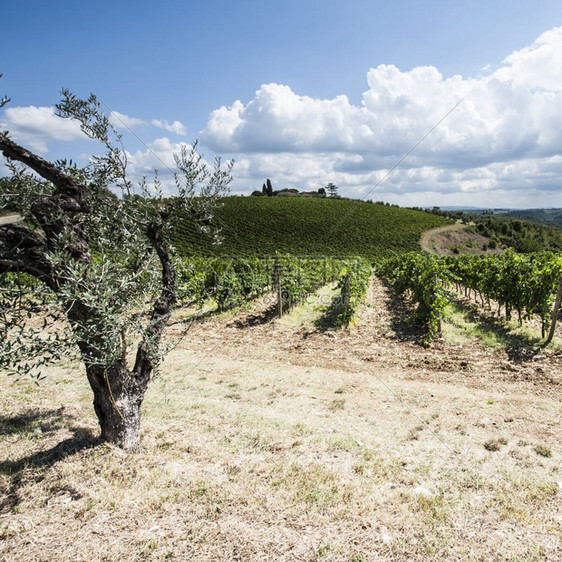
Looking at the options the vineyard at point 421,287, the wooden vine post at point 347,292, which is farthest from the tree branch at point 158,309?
the wooden vine post at point 347,292

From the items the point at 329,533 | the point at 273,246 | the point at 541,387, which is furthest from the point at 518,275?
the point at 273,246

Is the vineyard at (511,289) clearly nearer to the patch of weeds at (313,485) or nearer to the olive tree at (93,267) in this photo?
the patch of weeds at (313,485)

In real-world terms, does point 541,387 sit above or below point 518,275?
below

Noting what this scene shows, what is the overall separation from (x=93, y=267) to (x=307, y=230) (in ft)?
197

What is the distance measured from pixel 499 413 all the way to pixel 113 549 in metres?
6.75

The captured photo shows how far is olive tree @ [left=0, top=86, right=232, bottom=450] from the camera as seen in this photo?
346 cm

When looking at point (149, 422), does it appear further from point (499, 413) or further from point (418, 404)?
point (499, 413)

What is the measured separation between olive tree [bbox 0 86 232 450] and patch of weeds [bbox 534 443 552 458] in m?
5.80

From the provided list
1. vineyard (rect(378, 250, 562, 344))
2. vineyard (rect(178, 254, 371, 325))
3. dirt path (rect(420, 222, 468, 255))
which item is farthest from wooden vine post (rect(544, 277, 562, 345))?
dirt path (rect(420, 222, 468, 255))

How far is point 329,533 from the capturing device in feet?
11.4

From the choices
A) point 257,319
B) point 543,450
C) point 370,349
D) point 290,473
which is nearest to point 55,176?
point 290,473

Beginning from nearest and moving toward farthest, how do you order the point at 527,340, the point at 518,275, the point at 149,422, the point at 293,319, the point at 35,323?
the point at 149,422, the point at 527,340, the point at 518,275, the point at 35,323, the point at 293,319

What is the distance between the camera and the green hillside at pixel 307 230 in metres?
52.1

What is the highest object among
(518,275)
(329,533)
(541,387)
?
(518,275)
